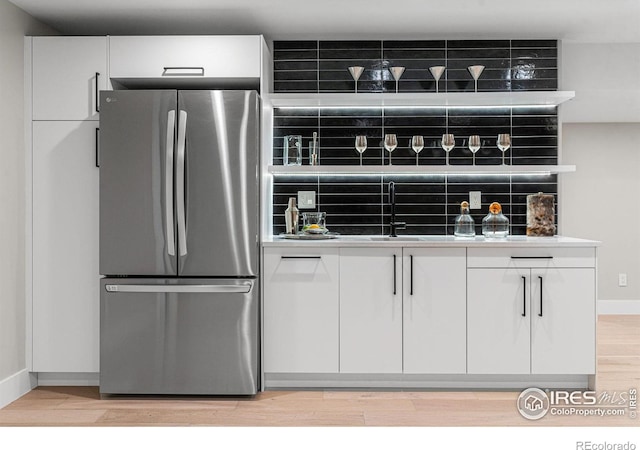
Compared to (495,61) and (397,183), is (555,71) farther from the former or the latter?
(397,183)

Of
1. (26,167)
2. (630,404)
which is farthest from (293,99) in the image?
(630,404)

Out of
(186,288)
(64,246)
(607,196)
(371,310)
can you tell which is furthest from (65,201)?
(607,196)

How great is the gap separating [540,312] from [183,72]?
8.28 ft

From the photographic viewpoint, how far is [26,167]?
355 cm

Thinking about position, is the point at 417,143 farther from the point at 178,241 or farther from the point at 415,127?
the point at 178,241

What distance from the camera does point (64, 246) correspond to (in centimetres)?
358

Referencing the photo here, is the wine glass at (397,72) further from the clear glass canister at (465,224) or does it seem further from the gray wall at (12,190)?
the gray wall at (12,190)

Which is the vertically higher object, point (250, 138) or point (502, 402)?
point (250, 138)

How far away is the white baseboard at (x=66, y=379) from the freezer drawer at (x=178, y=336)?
1.09 feet

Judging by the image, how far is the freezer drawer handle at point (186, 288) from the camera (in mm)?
3334

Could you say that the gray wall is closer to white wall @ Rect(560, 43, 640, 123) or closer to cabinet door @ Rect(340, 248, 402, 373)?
cabinet door @ Rect(340, 248, 402, 373)

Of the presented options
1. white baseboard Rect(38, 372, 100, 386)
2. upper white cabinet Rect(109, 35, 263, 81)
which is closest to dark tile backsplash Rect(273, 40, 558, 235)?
upper white cabinet Rect(109, 35, 263, 81)

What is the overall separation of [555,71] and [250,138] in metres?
2.19

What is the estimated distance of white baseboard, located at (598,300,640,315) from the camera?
20.2 feet
